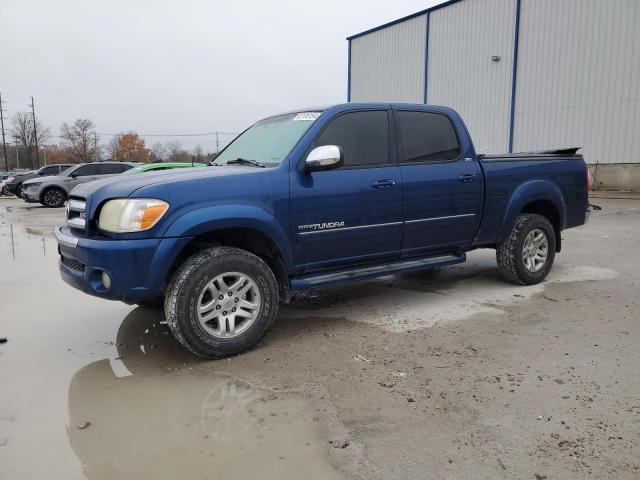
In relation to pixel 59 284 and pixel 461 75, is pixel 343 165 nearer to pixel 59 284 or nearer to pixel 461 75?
pixel 59 284

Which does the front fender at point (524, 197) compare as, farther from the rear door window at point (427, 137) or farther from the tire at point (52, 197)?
the tire at point (52, 197)

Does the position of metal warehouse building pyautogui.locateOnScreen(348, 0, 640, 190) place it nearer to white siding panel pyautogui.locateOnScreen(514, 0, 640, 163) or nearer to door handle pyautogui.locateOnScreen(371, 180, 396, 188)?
white siding panel pyautogui.locateOnScreen(514, 0, 640, 163)

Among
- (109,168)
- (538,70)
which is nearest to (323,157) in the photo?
(109,168)

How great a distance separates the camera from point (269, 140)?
4820 millimetres

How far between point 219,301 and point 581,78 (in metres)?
19.9

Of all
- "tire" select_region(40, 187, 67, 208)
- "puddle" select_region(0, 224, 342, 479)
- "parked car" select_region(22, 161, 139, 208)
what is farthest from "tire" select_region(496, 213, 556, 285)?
"tire" select_region(40, 187, 67, 208)

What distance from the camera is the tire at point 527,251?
5742 millimetres

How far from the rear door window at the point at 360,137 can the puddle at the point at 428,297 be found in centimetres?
143

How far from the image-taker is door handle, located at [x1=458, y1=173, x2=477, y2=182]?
17.0 ft

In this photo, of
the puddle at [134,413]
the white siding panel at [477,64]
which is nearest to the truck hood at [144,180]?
the puddle at [134,413]

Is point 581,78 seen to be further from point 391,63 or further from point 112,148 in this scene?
point 112,148

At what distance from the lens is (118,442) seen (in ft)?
9.21

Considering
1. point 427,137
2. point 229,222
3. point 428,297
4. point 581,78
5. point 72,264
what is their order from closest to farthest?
point 229,222, point 72,264, point 427,137, point 428,297, point 581,78

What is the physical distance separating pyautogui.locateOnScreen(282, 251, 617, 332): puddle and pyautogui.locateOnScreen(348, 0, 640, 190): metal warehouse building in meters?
14.9
